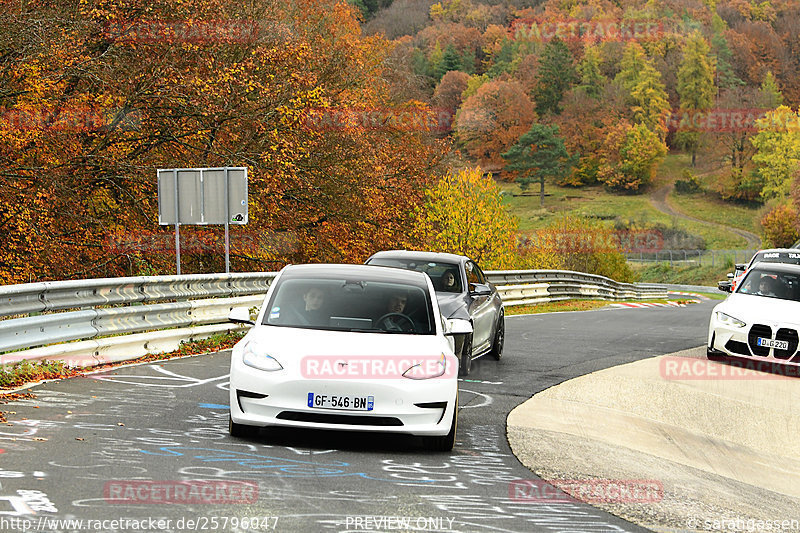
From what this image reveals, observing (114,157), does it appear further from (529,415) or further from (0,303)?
(529,415)

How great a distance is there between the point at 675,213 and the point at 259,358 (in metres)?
148

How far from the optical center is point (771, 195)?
15125cm

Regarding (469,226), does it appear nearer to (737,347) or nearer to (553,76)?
(737,347)

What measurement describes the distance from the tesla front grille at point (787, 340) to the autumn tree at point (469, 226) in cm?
4050

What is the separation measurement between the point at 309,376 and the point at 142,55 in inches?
840

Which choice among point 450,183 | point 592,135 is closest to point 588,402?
point 450,183

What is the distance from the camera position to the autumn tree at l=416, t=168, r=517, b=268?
183 feet

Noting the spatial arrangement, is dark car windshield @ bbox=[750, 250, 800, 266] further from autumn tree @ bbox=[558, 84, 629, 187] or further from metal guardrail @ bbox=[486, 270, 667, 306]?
autumn tree @ bbox=[558, 84, 629, 187]

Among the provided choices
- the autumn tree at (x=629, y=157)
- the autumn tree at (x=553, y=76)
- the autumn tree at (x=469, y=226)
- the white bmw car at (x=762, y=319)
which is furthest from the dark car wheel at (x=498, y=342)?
the autumn tree at (x=553, y=76)

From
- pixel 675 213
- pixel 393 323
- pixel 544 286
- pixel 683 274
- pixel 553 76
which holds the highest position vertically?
pixel 553 76

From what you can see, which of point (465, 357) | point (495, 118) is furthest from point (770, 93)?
point (465, 357)

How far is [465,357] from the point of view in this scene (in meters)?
12.6

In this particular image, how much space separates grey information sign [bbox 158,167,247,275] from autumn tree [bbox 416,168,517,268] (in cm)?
3631

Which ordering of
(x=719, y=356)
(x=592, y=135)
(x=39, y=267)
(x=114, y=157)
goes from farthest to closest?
1. (x=592, y=135)
2. (x=114, y=157)
3. (x=39, y=267)
4. (x=719, y=356)
